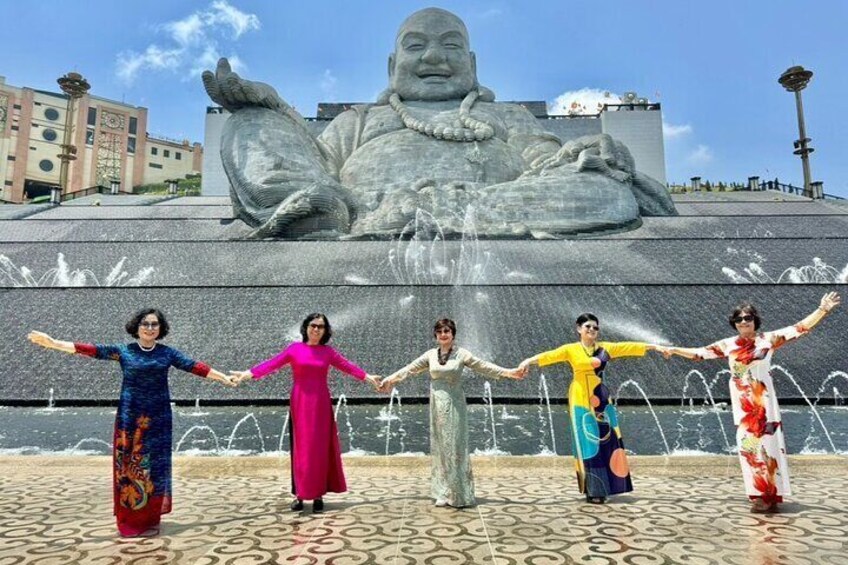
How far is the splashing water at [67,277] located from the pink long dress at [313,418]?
20.0ft

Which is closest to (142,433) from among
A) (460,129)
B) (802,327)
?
(802,327)

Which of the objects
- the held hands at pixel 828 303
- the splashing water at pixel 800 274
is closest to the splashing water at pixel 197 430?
the held hands at pixel 828 303

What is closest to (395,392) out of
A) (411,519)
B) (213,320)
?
(213,320)

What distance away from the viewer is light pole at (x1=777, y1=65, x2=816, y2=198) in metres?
18.4

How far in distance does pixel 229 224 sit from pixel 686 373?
26.9ft

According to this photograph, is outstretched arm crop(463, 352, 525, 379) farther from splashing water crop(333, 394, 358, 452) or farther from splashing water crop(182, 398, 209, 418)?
splashing water crop(182, 398, 209, 418)

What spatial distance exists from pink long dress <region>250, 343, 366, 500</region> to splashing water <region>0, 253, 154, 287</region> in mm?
6083

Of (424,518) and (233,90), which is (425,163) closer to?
(233,90)

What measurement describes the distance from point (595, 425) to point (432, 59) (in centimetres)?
1024

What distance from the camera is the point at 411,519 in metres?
2.41

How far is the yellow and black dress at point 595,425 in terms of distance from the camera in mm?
2715

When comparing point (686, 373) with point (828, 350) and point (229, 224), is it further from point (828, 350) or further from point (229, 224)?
point (229, 224)

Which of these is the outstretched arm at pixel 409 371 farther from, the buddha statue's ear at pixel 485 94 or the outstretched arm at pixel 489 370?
the buddha statue's ear at pixel 485 94

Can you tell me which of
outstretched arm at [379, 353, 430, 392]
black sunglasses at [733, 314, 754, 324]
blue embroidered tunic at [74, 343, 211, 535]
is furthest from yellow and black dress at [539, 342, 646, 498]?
blue embroidered tunic at [74, 343, 211, 535]
